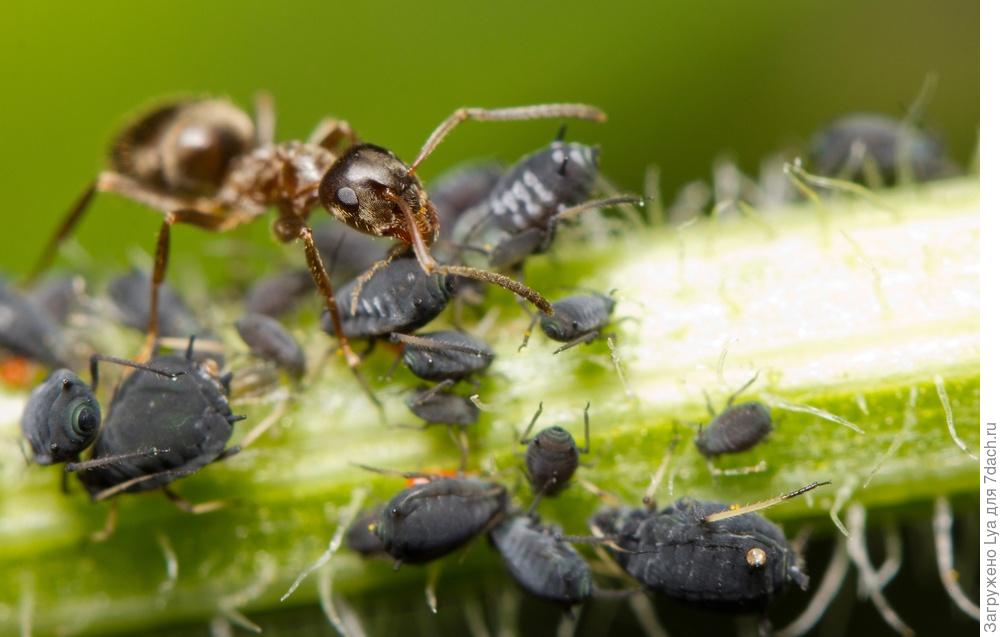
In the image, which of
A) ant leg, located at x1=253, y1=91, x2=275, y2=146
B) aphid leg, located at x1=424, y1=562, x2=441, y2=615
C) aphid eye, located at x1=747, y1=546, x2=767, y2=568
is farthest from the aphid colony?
ant leg, located at x1=253, y1=91, x2=275, y2=146

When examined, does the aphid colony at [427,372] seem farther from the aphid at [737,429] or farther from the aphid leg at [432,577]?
the aphid leg at [432,577]

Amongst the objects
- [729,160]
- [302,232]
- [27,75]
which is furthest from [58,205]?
[729,160]

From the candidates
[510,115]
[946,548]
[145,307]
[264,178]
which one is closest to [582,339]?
[510,115]

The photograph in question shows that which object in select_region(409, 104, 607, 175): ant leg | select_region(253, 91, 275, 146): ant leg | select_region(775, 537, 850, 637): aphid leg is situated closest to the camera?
select_region(775, 537, 850, 637): aphid leg

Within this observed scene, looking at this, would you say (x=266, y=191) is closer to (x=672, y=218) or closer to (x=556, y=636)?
(x=672, y=218)

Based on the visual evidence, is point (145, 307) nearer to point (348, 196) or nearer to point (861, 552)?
point (348, 196)

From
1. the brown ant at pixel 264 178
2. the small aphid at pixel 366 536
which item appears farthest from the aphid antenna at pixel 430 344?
the small aphid at pixel 366 536

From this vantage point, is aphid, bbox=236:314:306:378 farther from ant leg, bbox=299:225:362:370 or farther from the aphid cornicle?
the aphid cornicle
